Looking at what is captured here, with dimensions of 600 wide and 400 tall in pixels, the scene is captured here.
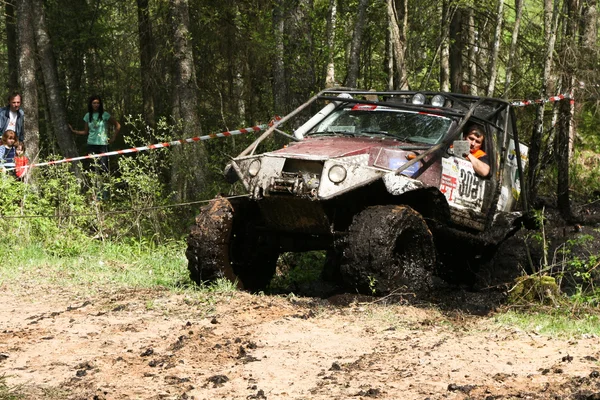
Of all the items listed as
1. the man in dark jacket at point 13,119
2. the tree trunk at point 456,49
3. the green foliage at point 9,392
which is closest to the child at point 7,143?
the man in dark jacket at point 13,119

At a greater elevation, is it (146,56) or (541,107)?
(146,56)

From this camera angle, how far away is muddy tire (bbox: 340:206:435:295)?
301 inches

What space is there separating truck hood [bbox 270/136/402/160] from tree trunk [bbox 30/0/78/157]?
7.96 m

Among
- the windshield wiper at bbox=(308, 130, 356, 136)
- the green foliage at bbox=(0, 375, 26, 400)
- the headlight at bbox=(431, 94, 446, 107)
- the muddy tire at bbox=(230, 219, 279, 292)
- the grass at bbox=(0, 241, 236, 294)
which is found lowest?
the grass at bbox=(0, 241, 236, 294)

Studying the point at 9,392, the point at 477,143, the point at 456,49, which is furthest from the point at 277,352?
the point at 456,49

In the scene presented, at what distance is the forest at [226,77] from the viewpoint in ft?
39.9

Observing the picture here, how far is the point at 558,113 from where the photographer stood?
13.5m

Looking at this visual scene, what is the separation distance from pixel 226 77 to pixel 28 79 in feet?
18.1

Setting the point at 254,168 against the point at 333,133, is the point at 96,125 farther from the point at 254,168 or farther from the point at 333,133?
the point at 254,168

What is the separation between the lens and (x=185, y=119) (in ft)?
44.6

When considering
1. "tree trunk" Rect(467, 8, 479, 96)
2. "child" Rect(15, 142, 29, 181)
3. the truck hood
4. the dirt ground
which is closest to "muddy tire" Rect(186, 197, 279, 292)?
the dirt ground

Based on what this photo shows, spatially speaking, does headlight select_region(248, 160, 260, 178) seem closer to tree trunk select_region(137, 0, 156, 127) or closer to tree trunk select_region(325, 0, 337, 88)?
tree trunk select_region(325, 0, 337, 88)

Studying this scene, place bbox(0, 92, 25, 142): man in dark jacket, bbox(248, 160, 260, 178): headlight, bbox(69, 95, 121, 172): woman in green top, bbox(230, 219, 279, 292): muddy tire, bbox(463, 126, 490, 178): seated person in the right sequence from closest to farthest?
bbox(248, 160, 260, 178): headlight < bbox(230, 219, 279, 292): muddy tire < bbox(463, 126, 490, 178): seated person < bbox(0, 92, 25, 142): man in dark jacket < bbox(69, 95, 121, 172): woman in green top

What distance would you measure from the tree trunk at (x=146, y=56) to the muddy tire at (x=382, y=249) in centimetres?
1063
